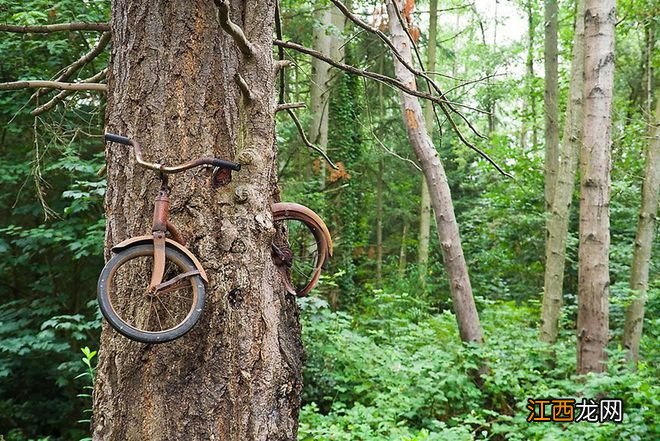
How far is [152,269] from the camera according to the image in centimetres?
171

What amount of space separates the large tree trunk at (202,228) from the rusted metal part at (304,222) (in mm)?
56

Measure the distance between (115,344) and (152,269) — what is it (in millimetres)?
277

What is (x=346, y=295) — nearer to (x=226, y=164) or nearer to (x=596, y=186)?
(x=596, y=186)

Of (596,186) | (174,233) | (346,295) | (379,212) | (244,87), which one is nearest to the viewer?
(174,233)

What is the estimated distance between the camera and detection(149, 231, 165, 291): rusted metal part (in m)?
1.58

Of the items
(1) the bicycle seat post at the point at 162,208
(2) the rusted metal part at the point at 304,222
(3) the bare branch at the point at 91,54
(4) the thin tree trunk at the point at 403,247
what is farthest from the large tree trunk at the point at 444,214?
(4) the thin tree trunk at the point at 403,247

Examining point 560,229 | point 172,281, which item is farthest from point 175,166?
point 560,229

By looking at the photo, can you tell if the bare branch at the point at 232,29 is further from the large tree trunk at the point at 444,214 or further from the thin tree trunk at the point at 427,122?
the thin tree trunk at the point at 427,122

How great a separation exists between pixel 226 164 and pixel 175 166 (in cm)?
16

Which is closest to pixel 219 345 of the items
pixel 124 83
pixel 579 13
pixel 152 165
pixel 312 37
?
pixel 152 165

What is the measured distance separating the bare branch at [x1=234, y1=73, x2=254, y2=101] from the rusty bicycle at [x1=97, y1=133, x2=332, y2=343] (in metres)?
0.28

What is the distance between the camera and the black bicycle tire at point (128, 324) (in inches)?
59.1

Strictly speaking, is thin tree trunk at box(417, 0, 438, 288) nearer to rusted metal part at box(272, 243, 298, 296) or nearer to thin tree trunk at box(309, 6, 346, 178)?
thin tree trunk at box(309, 6, 346, 178)

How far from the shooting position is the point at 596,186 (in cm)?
545
